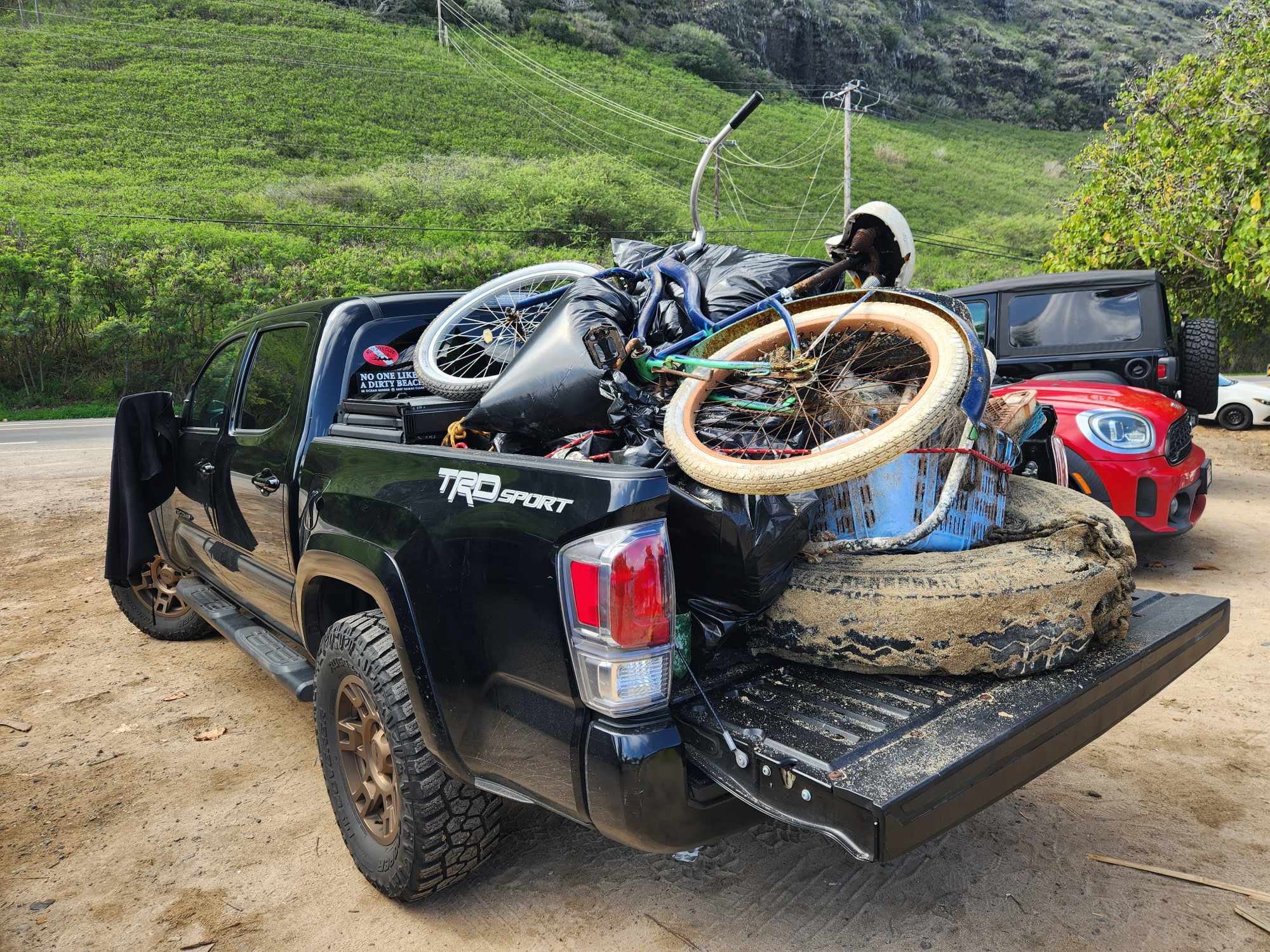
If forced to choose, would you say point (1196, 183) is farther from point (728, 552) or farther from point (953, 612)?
point (728, 552)

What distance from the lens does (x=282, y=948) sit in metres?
2.33

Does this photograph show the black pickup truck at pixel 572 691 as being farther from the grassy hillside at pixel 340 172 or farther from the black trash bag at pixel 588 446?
the grassy hillside at pixel 340 172

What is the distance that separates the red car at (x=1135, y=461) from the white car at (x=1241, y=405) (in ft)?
30.8

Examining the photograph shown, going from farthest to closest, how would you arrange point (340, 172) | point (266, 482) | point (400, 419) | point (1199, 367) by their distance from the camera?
1. point (340, 172)
2. point (1199, 367)
3. point (266, 482)
4. point (400, 419)

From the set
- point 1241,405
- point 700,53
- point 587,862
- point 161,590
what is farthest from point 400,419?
point 700,53

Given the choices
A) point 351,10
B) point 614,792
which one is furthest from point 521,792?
point 351,10

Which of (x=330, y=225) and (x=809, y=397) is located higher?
(x=809, y=397)

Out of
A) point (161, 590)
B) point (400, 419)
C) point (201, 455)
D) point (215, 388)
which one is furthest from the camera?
point (161, 590)

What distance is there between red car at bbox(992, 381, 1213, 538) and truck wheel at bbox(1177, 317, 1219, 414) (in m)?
1.96

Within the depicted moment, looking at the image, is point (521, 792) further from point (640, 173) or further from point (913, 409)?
point (640, 173)

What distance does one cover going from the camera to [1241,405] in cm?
1312

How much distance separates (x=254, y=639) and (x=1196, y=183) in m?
11.7

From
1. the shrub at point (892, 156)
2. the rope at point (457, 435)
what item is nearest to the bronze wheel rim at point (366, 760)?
the rope at point (457, 435)

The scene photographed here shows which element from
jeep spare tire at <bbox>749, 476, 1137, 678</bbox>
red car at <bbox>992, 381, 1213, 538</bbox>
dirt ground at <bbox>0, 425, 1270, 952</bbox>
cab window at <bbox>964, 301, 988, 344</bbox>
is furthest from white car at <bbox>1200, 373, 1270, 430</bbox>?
jeep spare tire at <bbox>749, 476, 1137, 678</bbox>
